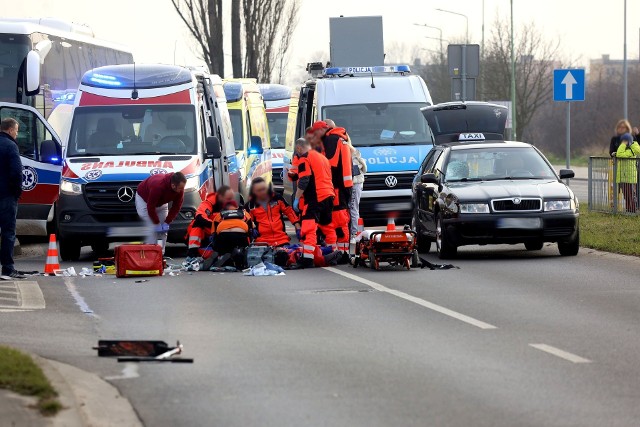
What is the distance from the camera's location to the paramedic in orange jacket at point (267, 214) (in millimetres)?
19344

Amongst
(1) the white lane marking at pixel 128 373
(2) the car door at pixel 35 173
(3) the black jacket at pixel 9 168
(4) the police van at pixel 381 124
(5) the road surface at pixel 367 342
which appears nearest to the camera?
(5) the road surface at pixel 367 342

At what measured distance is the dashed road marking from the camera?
46.7 feet

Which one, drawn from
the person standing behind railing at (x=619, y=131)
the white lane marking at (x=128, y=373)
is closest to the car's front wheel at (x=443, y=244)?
the person standing behind railing at (x=619, y=131)

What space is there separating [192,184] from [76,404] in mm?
13250

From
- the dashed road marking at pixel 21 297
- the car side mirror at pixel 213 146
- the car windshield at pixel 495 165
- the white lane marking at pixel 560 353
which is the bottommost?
the dashed road marking at pixel 21 297

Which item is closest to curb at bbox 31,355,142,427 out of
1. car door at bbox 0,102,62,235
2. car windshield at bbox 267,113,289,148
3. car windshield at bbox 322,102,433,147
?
car door at bbox 0,102,62,235

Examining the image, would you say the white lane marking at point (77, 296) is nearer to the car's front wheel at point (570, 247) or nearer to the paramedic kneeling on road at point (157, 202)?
the paramedic kneeling on road at point (157, 202)

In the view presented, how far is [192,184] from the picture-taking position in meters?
21.2

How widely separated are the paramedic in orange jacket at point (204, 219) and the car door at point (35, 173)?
4.40 meters

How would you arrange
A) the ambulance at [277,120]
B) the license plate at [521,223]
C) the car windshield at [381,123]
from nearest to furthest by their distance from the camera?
the license plate at [521,223] < the car windshield at [381,123] < the ambulance at [277,120]

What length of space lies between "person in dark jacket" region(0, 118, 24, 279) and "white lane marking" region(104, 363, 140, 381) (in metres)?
8.04

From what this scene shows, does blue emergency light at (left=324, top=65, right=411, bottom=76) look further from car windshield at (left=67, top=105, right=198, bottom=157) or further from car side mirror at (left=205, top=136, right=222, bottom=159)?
car side mirror at (left=205, top=136, right=222, bottom=159)

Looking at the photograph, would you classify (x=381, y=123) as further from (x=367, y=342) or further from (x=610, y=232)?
(x=367, y=342)

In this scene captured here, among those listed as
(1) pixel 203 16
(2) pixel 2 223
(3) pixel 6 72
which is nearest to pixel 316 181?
(2) pixel 2 223
